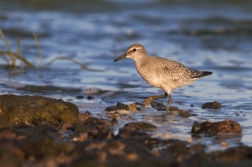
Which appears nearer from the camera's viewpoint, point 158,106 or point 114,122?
point 114,122

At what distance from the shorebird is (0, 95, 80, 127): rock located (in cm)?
157

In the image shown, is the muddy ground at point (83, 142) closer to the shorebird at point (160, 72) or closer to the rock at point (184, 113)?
the rock at point (184, 113)

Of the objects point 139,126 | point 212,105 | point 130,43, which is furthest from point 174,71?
point 130,43

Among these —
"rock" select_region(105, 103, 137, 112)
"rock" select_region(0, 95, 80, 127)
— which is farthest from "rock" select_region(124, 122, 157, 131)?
"rock" select_region(105, 103, 137, 112)

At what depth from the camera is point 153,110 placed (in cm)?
779

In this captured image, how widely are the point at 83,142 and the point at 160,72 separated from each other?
9.03ft

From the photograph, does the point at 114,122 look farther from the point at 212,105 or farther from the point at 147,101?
the point at 212,105

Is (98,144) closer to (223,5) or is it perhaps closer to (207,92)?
(207,92)

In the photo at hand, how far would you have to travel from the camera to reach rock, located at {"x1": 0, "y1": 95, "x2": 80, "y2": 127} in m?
6.23

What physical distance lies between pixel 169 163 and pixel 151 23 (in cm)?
1369

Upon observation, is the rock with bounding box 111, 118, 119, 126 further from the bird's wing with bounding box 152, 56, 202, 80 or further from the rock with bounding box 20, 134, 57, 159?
the rock with bounding box 20, 134, 57, 159

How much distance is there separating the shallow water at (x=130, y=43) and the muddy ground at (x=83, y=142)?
421 millimetres

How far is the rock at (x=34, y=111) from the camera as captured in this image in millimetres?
6226

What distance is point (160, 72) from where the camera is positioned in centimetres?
781
